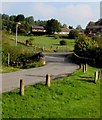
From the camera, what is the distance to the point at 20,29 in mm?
107875

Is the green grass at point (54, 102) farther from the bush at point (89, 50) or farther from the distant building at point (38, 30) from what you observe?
the distant building at point (38, 30)

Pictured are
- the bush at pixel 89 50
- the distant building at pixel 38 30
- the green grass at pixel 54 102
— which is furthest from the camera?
the distant building at pixel 38 30

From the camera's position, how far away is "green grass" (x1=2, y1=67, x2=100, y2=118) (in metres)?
14.3

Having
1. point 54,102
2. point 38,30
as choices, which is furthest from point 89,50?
point 38,30

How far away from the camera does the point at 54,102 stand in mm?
16281

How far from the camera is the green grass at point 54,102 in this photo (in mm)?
14290

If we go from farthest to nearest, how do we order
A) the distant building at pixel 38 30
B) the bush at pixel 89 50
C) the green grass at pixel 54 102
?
the distant building at pixel 38 30 → the bush at pixel 89 50 → the green grass at pixel 54 102

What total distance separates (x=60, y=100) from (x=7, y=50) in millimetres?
20767

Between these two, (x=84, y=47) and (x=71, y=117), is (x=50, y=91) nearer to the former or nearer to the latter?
(x=71, y=117)

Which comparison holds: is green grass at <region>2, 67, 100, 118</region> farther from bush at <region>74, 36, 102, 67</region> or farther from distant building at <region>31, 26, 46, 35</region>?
distant building at <region>31, 26, 46, 35</region>

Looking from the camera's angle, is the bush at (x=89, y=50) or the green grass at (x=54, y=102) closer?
the green grass at (x=54, y=102)

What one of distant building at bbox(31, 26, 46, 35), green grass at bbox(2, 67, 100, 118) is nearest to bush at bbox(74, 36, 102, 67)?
green grass at bbox(2, 67, 100, 118)

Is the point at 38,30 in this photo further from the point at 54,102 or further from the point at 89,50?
the point at 54,102

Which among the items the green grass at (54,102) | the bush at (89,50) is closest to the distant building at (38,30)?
the bush at (89,50)
